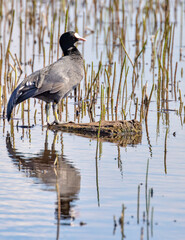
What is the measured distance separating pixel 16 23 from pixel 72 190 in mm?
13695

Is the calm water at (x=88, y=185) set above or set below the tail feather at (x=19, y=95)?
below

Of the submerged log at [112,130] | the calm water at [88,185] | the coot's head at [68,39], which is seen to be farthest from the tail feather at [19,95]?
the coot's head at [68,39]

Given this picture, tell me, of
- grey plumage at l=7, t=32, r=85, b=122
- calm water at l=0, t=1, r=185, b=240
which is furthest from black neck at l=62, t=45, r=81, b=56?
calm water at l=0, t=1, r=185, b=240

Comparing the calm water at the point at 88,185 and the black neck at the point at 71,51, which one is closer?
the calm water at the point at 88,185

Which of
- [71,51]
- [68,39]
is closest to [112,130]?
[71,51]

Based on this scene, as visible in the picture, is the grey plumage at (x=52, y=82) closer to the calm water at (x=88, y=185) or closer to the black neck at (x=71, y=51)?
the black neck at (x=71, y=51)

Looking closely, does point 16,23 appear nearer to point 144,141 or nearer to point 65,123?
point 65,123

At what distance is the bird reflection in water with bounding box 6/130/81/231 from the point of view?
519 cm

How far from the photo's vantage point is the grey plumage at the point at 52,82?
8.46 meters

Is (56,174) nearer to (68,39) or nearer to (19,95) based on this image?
(19,95)

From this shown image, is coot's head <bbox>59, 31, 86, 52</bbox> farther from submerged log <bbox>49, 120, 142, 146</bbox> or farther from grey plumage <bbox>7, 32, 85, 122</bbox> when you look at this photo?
submerged log <bbox>49, 120, 142, 146</bbox>

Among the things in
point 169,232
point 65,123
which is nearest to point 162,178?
point 169,232

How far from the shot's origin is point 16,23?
61.3 feet

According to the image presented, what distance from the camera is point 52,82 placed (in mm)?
8727
